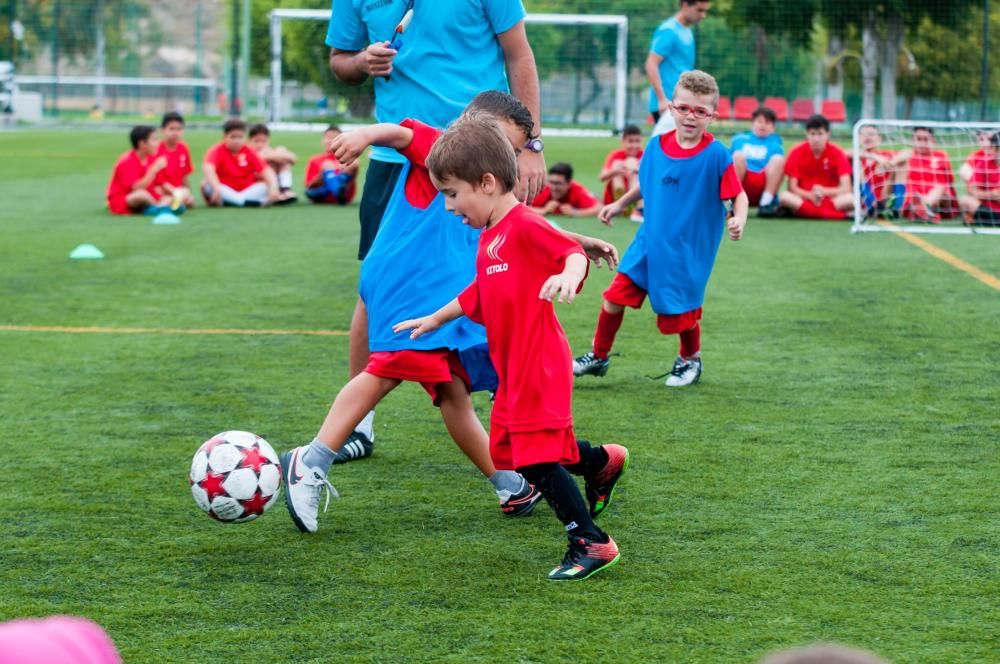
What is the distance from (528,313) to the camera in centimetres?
372

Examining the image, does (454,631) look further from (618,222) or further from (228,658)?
(618,222)

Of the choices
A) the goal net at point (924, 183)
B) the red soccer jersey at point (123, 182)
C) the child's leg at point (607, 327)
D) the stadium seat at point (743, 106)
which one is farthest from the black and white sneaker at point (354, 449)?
the stadium seat at point (743, 106)

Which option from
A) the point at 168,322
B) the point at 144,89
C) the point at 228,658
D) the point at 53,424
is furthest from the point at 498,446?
the point at 144,89

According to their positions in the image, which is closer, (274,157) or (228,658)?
(228,658)

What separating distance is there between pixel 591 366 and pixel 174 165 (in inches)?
408

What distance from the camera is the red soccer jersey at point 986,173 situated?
14516mm

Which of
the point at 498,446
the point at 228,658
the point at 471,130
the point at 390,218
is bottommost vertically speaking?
the point at 228,658

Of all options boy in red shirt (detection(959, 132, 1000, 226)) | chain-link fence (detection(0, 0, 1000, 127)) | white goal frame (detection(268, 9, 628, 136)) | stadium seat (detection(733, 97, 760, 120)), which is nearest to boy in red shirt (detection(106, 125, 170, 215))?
boy in red shirt (detection(959, 132, 1000, 226))

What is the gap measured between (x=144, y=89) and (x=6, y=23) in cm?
1383

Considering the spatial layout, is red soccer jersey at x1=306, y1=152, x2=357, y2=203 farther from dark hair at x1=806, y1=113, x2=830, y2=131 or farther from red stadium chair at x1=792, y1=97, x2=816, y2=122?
red stadium chair at x1=792, y1=97, x2=816, y2=122

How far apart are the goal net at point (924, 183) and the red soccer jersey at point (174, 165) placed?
7525mm

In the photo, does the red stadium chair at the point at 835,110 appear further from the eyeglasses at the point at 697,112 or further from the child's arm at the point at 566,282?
the child's arm at the point at 566,282

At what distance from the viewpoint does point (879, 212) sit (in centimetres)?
1557

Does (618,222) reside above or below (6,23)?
Answer: below
